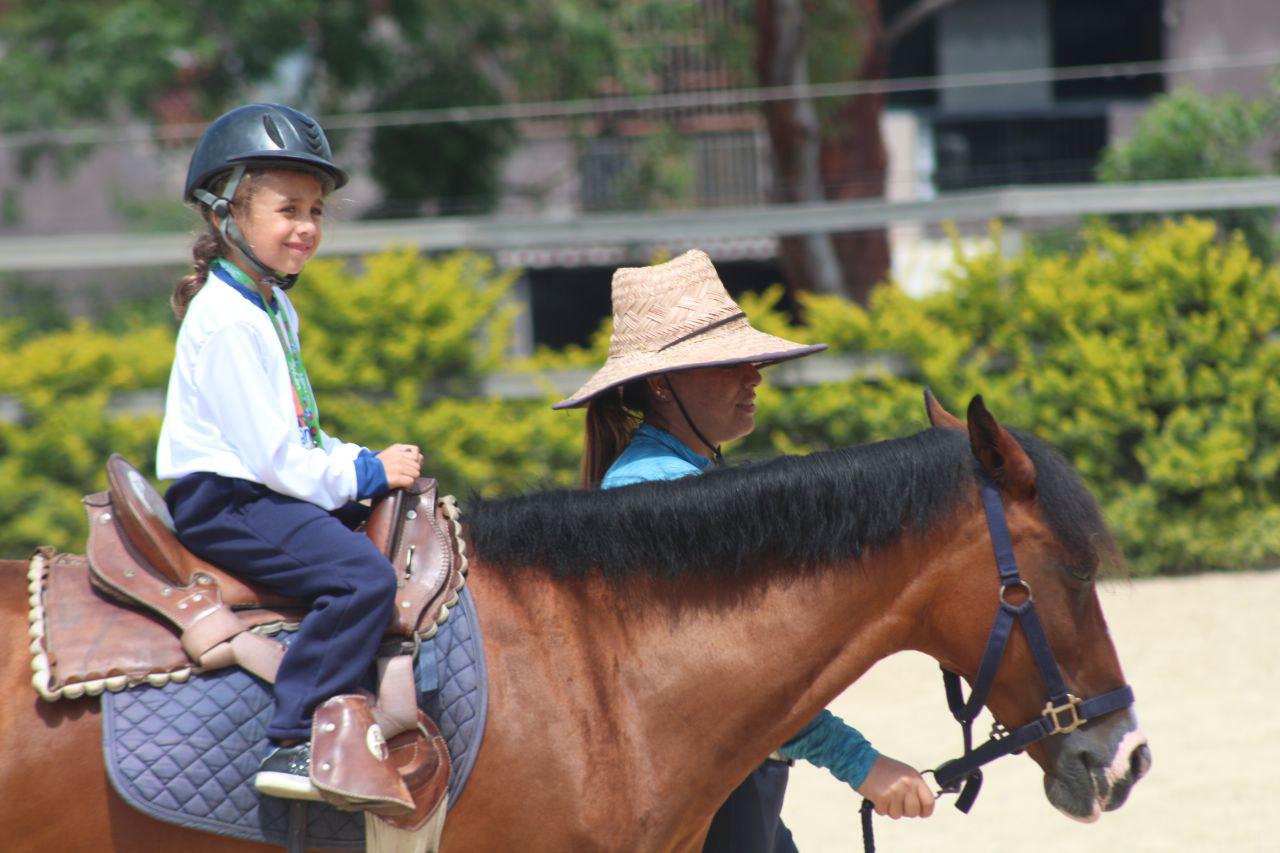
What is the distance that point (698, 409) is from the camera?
9.34ft

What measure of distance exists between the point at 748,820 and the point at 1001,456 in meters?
0.99

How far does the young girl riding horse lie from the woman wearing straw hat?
54 cm

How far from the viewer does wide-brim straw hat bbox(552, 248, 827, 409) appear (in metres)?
2.71

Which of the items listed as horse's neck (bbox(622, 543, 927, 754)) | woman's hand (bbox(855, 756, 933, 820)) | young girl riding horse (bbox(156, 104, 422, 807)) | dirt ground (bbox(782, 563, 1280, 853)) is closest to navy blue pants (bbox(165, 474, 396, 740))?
young girl riding horse (bbox(156, 104, 422, 807))

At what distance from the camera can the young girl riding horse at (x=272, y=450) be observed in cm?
221

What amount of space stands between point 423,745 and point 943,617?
0.99 metres

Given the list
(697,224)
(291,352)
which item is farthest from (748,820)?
(697,224)

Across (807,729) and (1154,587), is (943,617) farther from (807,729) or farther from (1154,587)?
(1154,587)

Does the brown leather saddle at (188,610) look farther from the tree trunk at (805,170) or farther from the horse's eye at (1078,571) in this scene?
the tree trunk at (805,170)

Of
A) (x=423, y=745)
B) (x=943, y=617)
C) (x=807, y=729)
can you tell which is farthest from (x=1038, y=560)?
(x=423, y=745)

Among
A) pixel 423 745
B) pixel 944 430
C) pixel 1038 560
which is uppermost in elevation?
pixel 944 430

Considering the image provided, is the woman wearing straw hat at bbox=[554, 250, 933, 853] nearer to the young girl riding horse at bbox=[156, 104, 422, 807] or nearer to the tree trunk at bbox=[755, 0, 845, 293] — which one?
the young girl riding horse at bbox=[156, 104, 422, 807]

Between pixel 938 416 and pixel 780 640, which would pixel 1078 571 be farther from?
pixel 780 640

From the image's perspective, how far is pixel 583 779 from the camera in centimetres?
233
